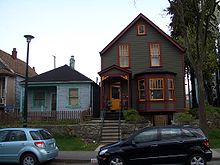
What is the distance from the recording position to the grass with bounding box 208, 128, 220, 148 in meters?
19.1

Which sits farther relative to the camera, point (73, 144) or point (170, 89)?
point (170, 89)

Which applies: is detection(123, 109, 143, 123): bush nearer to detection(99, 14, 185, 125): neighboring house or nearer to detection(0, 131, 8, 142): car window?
detection(99, 14, 185, 125): neighboring house

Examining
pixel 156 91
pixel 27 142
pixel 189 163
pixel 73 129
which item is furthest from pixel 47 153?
pixel 156 91

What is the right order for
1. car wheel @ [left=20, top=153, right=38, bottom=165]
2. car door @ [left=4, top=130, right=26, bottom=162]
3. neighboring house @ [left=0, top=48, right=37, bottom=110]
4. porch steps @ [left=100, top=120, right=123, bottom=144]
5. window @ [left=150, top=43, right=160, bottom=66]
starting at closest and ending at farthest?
car wheel @ [left=20, top=153, right=38, bottom=165], car door @ [left=4, top=130, right=26, bottom=162], porch steps @ [left=100, top=120, right=123, bottom=144], window @ [left=150, top=43, right=160, bottom=66], neighboring house @ [left=0, top=48, right=37, bottom=110]

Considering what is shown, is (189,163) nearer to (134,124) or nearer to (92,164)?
(92,164)

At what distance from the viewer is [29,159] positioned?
514 inches

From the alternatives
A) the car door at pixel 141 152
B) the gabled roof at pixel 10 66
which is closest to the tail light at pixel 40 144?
the car door at pixel 141 152

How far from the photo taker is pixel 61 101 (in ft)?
90.9

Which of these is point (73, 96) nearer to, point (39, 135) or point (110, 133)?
point (110, 133)

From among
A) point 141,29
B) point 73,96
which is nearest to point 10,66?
point 73,96

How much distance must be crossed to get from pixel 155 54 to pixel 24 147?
16.8 metres

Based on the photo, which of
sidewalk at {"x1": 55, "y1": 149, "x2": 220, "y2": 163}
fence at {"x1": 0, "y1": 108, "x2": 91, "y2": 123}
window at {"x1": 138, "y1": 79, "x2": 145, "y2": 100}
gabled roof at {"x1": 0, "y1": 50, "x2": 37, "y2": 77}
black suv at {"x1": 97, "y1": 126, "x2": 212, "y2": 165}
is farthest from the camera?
gabled roof at {"x1": 0, "y1": 50, "x2": 37, "y2": 77}

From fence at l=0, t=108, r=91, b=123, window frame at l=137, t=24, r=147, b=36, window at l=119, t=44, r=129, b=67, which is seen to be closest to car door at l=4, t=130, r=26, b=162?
fence at l=0, t=108, r=91, b=123

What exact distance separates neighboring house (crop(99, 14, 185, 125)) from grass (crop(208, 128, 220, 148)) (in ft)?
12.1
